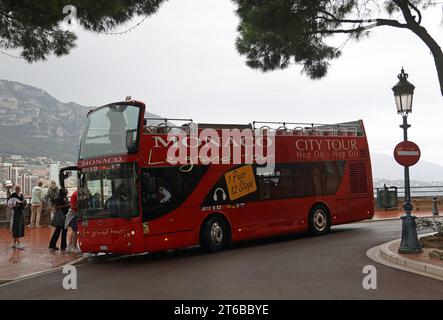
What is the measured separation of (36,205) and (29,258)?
27.1 ft

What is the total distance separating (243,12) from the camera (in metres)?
13.7

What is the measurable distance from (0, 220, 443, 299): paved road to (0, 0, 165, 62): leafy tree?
5.22 m

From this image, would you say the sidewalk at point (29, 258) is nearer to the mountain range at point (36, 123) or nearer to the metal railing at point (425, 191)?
the mountain range at point (36, 123)

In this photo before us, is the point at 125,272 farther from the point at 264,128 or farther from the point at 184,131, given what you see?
the point at 264,128

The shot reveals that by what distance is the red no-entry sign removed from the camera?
11.9 meters

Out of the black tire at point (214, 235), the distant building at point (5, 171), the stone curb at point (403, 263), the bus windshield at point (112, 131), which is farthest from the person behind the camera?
the distant building at point (5, 171)

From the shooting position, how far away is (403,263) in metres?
10.7

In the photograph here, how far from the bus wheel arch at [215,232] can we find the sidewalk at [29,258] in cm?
330

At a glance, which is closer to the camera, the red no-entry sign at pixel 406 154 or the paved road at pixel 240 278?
the paved road at pixel 240 278

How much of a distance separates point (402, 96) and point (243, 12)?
4597 millimetres

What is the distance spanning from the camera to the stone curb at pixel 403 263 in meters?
9.65

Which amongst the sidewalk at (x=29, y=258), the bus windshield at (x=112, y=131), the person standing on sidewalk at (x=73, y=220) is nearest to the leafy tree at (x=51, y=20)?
the bus windshield at (x=112, y=131)
